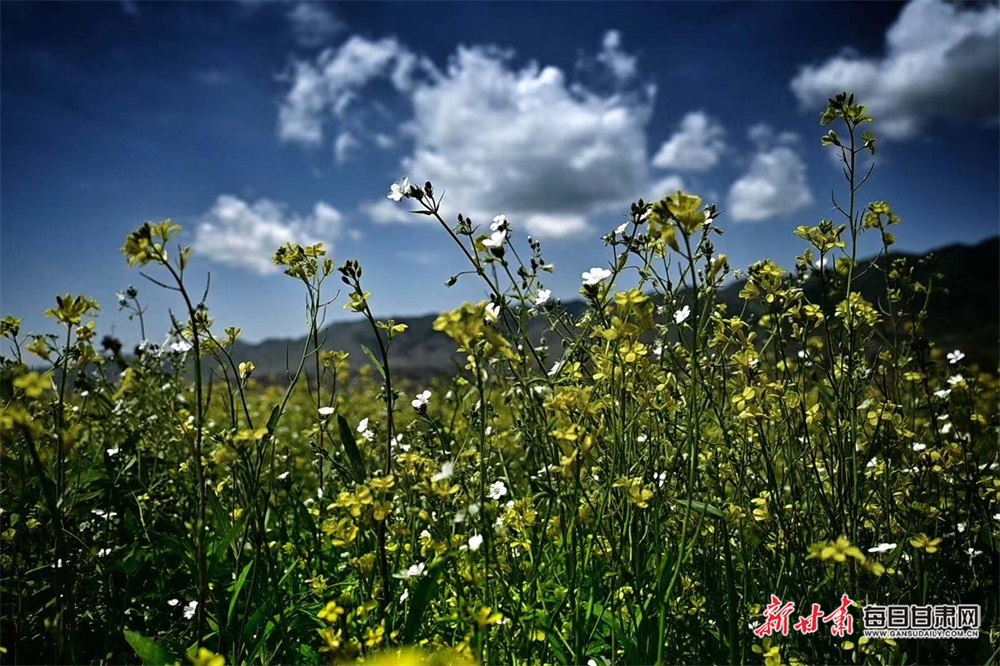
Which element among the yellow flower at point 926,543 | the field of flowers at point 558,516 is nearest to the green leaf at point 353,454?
the field of flowers at point 558,516

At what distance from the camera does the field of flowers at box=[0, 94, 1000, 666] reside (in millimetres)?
1825

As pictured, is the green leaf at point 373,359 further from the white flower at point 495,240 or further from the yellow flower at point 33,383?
the yellow flower at point 33,383

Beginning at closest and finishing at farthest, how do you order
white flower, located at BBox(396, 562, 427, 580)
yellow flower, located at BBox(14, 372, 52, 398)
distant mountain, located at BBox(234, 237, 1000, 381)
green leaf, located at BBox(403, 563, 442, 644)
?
1. yellow flower, located at BBox(14, 372, 52, 398)
2. white flower, located at BBox(396, 562, 427, 580)
3. green leaf, located at BBox(403, 563, 442, 644)
4. distant mountain, located at BBox(234, 237, 1000, 381)

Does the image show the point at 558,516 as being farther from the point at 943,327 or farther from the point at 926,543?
the point at 943,327

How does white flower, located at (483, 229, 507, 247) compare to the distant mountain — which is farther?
the distant mountain

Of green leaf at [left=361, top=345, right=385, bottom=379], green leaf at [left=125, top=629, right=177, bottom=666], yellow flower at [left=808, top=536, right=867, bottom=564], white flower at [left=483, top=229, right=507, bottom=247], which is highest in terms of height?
white flower at [left=483, top=229, right=507, bottom=247]

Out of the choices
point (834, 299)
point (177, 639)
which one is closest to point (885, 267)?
point (834, 299)

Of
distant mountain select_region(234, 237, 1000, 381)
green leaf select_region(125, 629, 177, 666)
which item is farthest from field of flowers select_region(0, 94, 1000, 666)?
distant mountain select_region(234, 237, 1000, 381)

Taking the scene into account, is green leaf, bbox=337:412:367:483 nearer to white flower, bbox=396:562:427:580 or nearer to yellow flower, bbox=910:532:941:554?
white flower, bbox=396:562:427:580

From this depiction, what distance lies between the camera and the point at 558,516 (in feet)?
7.42

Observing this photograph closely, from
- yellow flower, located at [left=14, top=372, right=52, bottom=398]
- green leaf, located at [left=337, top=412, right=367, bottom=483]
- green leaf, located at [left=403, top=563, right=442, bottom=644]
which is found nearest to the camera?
yellow flower, located at [left=14, top=372, right=52, bottom=398]

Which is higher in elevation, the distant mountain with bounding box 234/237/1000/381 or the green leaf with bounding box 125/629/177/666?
the distant mountain with bounding box 234/237/1000/381

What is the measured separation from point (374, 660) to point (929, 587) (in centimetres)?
213

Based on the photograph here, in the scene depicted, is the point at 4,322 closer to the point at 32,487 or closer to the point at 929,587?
the point at 32,487
